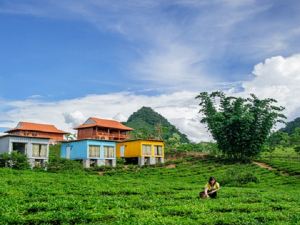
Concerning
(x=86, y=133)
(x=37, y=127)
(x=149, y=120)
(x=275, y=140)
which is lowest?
(x=275, y=140)

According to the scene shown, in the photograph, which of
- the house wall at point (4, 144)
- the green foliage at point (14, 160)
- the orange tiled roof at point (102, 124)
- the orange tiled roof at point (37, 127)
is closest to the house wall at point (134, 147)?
the orange tiled roof at point (102, 124)

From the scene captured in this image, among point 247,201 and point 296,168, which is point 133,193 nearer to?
point 247,201

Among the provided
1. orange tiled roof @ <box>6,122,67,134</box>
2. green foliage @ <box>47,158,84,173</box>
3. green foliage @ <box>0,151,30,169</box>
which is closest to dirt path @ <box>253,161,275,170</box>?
green foliage @ <box>47,158,84,173</box>

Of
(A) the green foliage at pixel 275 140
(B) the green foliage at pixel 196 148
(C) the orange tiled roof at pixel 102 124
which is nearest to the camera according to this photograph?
(C) the orange tiled roof at pixel 102 124

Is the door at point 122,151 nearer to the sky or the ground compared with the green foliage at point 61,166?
nearer to the sky

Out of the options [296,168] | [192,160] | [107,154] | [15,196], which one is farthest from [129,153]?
[15,196]

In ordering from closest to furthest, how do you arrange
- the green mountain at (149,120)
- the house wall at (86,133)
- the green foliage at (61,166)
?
the green foliage at (61,166), the house wall at (86,133), the green mountain at (149,120)

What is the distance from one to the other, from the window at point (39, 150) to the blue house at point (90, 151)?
7.69 meters

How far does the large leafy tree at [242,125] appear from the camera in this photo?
7538 cm

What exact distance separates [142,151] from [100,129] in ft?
47.6

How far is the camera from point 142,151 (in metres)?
74.4

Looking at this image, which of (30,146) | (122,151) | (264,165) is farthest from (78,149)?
(264,165)

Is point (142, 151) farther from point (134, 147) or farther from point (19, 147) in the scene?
point (19, 147)

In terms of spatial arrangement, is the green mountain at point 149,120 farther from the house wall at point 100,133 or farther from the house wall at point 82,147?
the house wall at point 82,147
